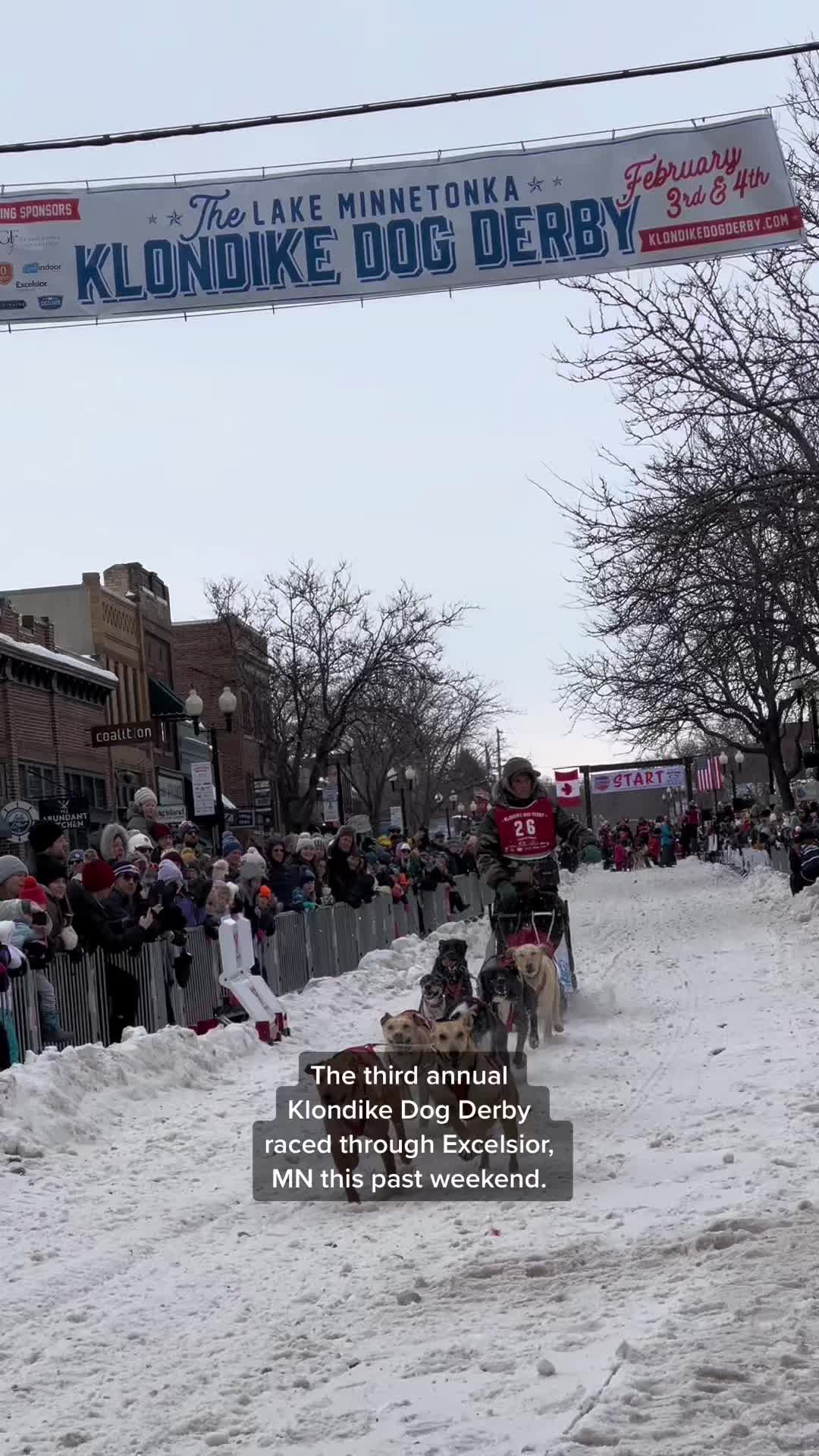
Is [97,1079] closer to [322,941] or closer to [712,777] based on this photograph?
[322,941]

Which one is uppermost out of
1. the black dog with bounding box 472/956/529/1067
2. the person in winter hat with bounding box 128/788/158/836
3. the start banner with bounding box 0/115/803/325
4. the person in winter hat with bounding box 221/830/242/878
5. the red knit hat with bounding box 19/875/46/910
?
the start banner with bounding box 0/115/803/325

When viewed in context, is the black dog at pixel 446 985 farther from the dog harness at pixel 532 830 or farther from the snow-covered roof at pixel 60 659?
the snow-covered roof at pixel 60 659

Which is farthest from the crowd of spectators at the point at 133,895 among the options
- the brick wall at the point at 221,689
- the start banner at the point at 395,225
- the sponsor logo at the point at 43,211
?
the brick wall at the point at 221,689

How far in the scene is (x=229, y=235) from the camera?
11.6 meters

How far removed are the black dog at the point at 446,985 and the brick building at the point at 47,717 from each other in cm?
2436

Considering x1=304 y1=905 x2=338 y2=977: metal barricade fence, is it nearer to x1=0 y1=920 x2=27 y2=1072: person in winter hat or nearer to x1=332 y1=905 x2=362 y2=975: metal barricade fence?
x1=332 y1=905 x2=362 y2=975: metal barricade fence

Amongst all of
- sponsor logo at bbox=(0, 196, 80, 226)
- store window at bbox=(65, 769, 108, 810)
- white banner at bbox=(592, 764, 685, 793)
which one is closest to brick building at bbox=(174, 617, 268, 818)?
store window at bbox=(65, 769, 108, 810)

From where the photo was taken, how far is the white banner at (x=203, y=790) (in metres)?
28.3

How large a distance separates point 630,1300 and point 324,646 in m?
39.3

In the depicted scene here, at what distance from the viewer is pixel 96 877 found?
42.0 feet

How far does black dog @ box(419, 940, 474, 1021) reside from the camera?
9414 millimetres

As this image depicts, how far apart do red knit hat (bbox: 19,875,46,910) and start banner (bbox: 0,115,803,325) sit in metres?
3.79

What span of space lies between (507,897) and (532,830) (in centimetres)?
52

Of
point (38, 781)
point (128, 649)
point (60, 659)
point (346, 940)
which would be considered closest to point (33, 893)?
point (346, 940)
